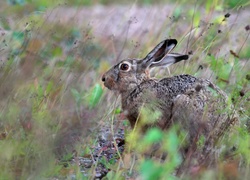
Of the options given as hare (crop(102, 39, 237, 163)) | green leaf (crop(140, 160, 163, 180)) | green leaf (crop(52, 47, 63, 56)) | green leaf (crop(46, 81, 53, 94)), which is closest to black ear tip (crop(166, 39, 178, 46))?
hare (crop(102, 39, 237, 163))

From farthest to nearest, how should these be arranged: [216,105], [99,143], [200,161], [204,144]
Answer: [99,143] → [216,105] → [204,144] → [200,161]

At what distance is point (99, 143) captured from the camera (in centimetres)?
556

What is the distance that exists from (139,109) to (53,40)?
151 centimetres

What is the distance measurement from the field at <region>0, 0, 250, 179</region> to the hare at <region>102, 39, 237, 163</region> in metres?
0.12

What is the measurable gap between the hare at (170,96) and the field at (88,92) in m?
0.12

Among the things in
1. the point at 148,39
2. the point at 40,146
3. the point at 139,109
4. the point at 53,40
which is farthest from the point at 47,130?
the point at 148,39

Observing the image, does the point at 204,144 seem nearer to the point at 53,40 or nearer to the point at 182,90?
the point at 182,90

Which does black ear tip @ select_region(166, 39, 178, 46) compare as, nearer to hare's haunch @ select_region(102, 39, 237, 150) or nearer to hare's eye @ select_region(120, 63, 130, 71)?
hare's haunch @ select_region(102, 39, 237, 150)

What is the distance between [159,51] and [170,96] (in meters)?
0.52

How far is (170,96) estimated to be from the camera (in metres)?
5.54

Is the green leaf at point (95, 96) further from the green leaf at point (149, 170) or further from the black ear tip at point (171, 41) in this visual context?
the green leaf at point (149, 170)

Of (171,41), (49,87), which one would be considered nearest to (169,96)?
(171,41)

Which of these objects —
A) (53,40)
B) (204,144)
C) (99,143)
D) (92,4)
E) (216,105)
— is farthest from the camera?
(92,4)

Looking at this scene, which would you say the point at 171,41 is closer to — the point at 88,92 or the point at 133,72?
the point at 133,72
